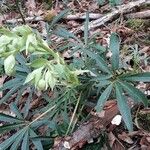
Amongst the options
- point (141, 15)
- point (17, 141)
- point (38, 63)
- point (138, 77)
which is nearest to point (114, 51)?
point (138, 77)

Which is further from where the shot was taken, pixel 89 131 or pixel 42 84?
pixel 89 131

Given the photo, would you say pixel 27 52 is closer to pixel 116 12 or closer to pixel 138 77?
pixel 138 77

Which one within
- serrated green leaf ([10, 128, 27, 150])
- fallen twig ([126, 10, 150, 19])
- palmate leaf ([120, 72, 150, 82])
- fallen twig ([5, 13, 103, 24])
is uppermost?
palmate leaf ([120, 72, 150, 82])

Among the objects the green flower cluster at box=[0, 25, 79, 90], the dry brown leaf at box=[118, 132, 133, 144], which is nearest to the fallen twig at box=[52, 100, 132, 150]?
the dry brown leaf at box=[118, 132, 133, 144]

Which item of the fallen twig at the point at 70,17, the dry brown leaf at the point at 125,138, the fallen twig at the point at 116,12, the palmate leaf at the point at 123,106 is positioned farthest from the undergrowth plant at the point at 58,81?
the fallen twig at the point at 70,17

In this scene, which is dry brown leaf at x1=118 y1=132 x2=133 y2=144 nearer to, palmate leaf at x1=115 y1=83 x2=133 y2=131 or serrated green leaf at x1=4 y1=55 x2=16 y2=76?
palmate leaf at x1=115 y1=83 x2=133 y2=131

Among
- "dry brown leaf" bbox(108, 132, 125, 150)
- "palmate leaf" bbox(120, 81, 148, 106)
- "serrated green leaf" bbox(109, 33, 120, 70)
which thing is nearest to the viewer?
"palmate leaf" bbox(120, 81, 148, 106)

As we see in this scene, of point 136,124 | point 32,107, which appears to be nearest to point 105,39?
point 32,107

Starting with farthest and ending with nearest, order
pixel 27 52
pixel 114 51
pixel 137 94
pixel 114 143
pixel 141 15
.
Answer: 1. pixel 141 15
2. pixel 114 143
3. pixel 114 51
4. pixel 137 94
5. pixel 27 52

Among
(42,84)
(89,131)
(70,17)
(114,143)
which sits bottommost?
(114,143)
